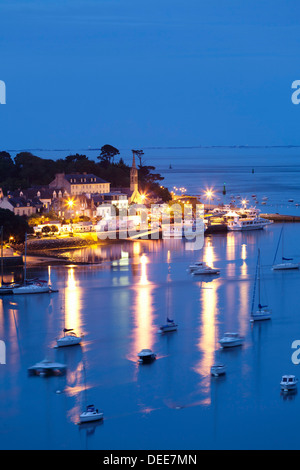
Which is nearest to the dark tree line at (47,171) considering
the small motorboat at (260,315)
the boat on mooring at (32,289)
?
the boat on mooring at (32,289)

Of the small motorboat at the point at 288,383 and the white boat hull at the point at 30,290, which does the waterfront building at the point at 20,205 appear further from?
the small motorboat at the point at 288,383

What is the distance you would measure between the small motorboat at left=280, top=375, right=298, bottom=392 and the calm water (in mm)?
73

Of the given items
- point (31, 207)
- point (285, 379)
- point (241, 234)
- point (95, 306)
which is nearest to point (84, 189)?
point (31, 207)

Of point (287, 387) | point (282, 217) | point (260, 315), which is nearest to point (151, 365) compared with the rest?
point (287, 387)

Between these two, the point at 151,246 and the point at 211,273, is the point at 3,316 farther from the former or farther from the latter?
the point at 151,246

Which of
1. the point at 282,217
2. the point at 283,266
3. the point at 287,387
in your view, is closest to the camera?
the point at 287,387

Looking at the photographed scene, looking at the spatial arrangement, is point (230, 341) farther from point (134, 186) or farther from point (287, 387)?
point (134, 186)

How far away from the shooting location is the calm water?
6.08 m

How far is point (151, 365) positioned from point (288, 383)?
1.35 meters

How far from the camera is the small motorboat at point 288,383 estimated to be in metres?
6.81

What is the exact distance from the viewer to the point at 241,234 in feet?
60.2

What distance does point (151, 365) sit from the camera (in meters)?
7.41
